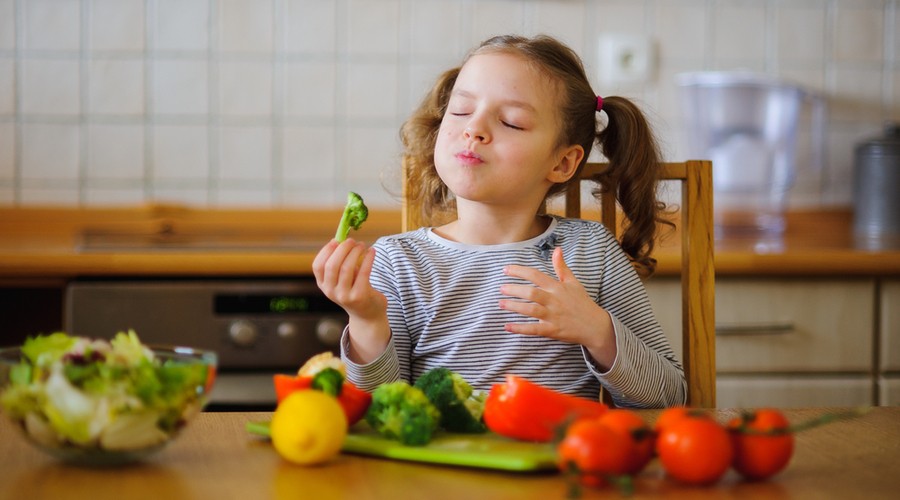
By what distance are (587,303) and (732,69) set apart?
1.58 metres

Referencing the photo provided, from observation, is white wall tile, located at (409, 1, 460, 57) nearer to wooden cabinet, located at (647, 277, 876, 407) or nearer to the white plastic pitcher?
the white plastic pitcher

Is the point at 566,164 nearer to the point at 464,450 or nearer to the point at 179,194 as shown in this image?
the point at 464,450

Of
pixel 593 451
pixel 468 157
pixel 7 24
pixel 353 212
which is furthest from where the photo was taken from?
pixel 7 24

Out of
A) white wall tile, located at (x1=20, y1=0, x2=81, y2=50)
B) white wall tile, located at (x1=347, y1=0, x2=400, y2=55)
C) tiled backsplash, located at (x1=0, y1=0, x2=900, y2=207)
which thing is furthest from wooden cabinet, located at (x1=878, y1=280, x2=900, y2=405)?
white wall tile, located at (x1=20, y1=0, x2=81, y2=50)

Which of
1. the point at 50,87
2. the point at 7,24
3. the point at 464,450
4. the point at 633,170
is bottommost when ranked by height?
the point at 464,450

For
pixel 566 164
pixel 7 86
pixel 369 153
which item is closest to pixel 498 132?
pixel 566 164

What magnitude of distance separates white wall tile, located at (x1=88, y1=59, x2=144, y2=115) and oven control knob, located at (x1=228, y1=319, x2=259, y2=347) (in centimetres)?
71

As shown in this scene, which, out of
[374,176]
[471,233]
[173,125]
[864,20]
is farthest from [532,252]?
[864,20]

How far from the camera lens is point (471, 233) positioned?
139cm

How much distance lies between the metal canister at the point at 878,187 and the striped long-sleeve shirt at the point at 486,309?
3.82 feet

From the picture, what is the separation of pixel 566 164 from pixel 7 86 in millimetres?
1468

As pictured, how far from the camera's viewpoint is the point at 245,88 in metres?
2.37

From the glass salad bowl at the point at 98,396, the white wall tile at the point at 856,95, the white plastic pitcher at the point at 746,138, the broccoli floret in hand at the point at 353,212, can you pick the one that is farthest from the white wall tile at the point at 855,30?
the glass salad bowl at the point at 98,396

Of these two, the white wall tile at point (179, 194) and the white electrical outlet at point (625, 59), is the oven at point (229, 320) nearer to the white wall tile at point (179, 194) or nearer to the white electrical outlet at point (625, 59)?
the white wall tile at point (179, 194)
